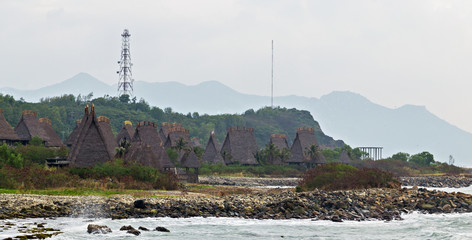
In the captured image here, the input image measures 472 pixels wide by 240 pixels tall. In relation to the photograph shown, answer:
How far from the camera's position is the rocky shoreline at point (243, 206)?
1373 inches

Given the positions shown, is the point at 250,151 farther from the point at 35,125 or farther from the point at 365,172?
the point at 365,172

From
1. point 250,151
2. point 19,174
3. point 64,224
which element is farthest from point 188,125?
point 64,224

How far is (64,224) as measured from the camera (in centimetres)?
3170

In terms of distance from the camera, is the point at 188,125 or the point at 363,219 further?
the point at 188,125

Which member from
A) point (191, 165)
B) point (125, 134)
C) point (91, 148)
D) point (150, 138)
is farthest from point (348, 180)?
point (125, 134)

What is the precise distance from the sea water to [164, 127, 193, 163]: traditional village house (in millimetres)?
47723

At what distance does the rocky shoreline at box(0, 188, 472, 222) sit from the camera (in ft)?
114

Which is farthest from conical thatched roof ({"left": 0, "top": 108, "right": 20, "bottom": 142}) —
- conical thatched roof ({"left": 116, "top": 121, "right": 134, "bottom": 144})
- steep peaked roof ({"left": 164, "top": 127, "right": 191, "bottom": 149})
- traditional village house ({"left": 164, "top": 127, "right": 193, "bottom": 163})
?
steep peaked roof ({"left": 164, "top": 127, "right": 191, "bottom": 149})

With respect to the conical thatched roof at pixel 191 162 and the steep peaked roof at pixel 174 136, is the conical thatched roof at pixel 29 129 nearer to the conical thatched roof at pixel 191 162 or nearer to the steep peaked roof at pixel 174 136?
the steep peaked roof at pixel 174 136

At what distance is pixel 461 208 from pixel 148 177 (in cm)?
2341

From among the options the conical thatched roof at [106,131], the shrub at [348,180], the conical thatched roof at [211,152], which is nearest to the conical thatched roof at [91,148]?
the conical thatched roof at [106,131]

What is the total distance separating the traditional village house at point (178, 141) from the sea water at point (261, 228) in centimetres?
4772

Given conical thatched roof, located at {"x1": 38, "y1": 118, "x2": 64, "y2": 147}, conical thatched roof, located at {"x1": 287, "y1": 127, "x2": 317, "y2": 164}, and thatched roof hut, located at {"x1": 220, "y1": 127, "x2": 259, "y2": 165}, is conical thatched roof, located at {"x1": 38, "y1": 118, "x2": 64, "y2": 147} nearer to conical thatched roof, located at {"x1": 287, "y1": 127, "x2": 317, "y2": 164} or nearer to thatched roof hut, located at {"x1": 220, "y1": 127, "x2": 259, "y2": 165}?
thatched roof hut, located at {"x1": 220, "y1": 127, "x2": 259, "y2": 165}

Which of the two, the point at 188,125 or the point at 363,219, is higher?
the point at 188,125
